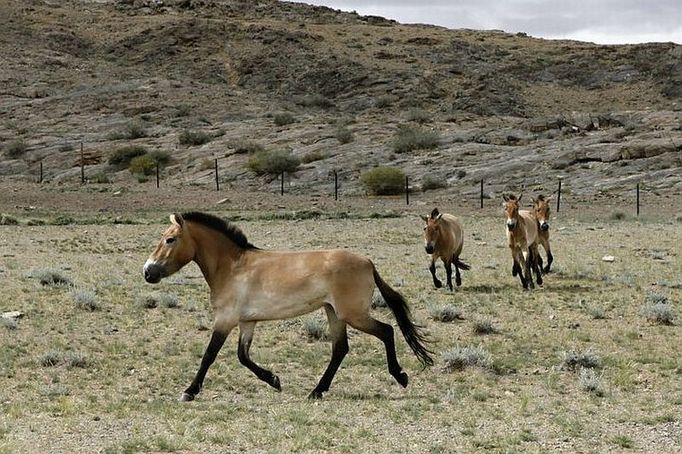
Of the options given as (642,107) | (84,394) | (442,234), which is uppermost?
(642,107)

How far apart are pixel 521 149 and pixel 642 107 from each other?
3252 cm

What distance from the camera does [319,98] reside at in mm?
74625

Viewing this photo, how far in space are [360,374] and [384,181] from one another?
1398 inches

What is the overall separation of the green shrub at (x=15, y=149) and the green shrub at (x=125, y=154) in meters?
7.18

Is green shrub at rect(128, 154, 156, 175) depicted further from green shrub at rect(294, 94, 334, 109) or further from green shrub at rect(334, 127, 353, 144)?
green shrub at rect(294, 94, 334, 109)

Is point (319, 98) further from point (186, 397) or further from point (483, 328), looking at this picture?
point (186, 397)

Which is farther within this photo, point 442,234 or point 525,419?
point 442,234

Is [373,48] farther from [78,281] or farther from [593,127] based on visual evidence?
[78,281]

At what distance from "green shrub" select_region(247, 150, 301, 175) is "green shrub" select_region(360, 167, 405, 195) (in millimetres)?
5576

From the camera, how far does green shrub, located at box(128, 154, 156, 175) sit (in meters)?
54.0

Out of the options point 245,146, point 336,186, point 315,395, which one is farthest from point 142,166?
point 315,395

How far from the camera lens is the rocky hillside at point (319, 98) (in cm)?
4994

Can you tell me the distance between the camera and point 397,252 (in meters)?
24.2

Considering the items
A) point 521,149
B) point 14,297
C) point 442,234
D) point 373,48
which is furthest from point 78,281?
point 373,48
